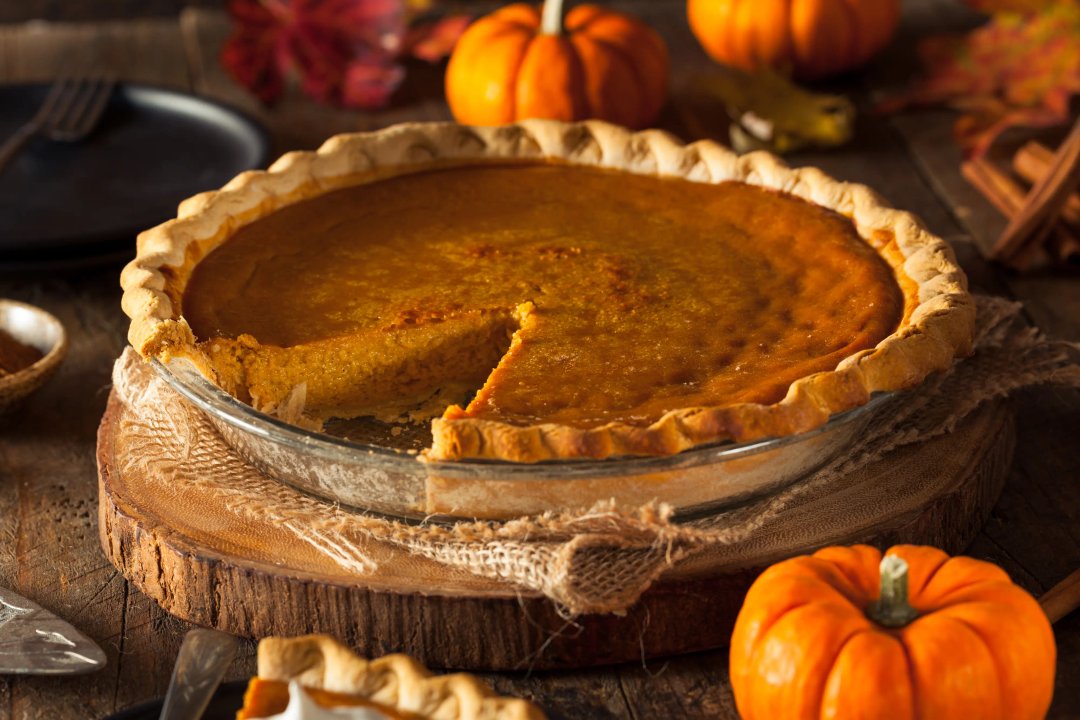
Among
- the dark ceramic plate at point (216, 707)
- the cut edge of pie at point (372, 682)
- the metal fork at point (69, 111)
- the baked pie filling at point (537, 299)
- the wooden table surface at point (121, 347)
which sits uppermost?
the baked pie filling at point (537, 299)

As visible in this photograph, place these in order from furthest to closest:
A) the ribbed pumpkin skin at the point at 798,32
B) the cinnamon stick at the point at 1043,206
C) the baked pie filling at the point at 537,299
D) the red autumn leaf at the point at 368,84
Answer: the red autumn leaf at the point at 368,84, the ribbed pumpkin skin at the point at 798,32, the cinnamon stick at the point at 1043,206, the baked pie filling at the point at 537,299

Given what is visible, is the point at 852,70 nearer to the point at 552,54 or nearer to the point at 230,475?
the point at 552,54

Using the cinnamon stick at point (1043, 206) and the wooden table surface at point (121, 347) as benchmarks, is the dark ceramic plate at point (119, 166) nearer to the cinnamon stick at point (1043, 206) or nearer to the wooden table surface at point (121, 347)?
the wooden table surface at point (121, 347)

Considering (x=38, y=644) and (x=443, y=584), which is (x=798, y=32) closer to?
(x=443, y=584)

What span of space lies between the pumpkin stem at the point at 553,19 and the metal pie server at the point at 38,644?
8.62 feet

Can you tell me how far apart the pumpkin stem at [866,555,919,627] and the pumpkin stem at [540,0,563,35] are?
2.79 meters

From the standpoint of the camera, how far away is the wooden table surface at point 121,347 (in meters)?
2.64

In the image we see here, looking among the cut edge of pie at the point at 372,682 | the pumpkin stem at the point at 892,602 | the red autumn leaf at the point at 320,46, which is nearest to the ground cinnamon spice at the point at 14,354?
the cut edge of pie at the point at 372,682

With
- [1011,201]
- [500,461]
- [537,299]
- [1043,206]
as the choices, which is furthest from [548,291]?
[1011,201]

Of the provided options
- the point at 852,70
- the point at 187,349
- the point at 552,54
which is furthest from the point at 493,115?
the point at 187,349

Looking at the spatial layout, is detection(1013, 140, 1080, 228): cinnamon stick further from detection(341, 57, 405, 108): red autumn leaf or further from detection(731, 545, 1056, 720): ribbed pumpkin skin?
detection(731, 545, 1056, 720): ribbed pumpkin skin

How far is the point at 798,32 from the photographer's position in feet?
16.6

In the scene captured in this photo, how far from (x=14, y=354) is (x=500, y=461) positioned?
1541 mm

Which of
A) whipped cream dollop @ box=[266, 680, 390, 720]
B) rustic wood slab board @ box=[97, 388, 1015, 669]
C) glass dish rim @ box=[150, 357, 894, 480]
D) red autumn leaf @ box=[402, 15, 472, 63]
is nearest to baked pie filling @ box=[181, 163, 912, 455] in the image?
glass dish rim @ box=[150, 357, 894, 480]
